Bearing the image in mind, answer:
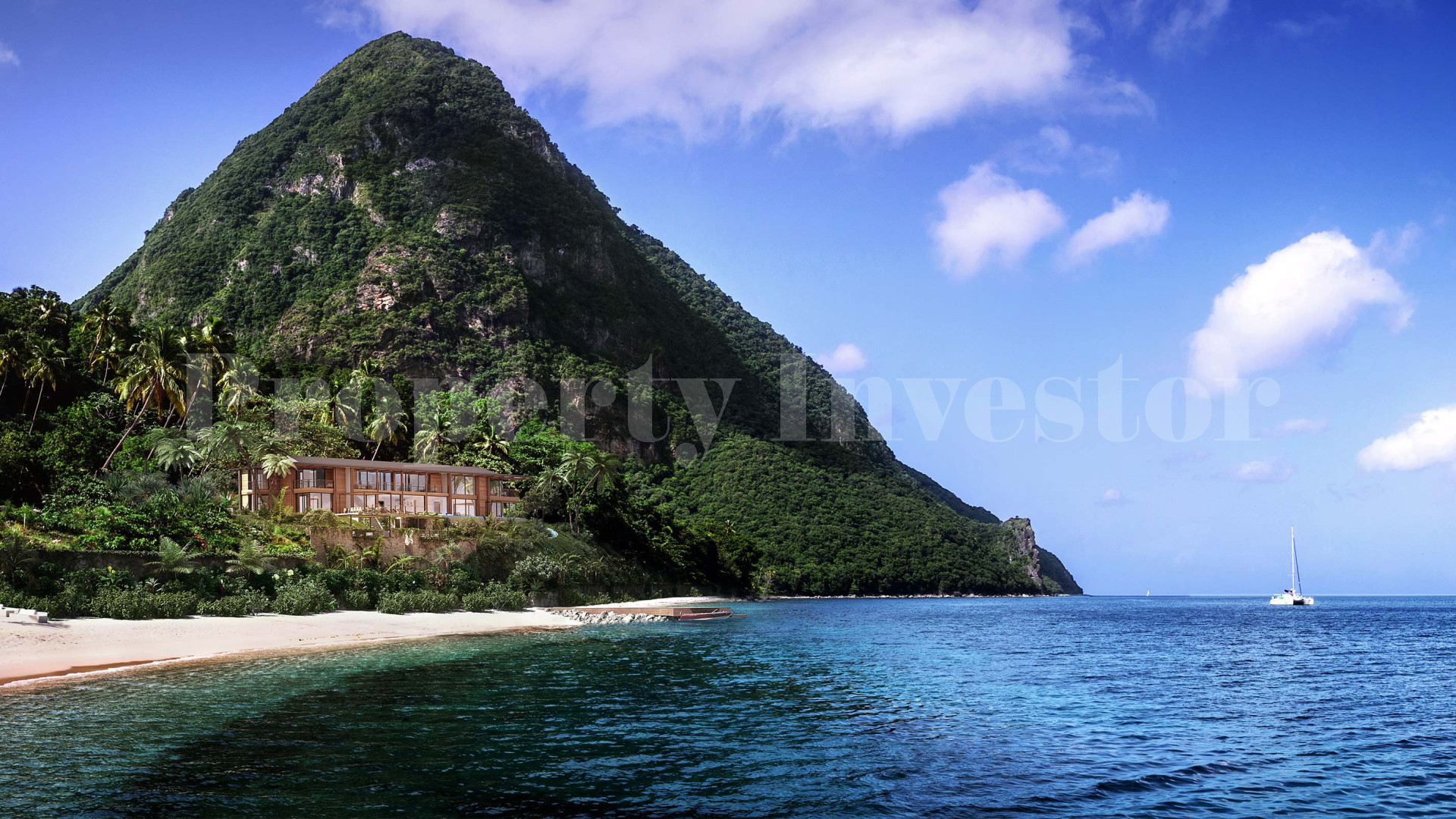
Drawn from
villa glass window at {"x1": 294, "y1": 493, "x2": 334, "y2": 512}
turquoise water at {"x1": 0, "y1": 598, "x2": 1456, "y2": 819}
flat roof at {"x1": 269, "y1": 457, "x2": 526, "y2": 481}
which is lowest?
turquoise water at {"x1": 0, "y1": 598, "x2": 1456, "y2": 819}

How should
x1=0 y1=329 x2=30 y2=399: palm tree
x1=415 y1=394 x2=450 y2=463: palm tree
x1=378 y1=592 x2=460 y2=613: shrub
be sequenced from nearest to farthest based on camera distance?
x1=378 y1=592 x2=460 y2=613: shrub, x1=0 y1=329 x2=30 y2=399: palm tree, x1=415 y1=394 x2=450 y2=463: palm tree

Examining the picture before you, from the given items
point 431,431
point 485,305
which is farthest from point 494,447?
point 485,305

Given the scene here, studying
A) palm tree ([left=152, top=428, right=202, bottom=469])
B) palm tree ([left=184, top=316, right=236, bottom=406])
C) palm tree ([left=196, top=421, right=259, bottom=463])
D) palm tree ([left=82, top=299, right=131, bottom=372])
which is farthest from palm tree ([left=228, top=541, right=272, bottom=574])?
palm tree ([left=82, top=299, right=131, bottom=372])

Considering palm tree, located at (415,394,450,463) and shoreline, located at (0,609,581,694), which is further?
palm tree, located at (415,394,450,463)

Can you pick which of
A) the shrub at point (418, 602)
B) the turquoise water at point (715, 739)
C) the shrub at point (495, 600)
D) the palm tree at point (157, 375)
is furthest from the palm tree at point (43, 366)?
the turquoise water at point (715, 739)

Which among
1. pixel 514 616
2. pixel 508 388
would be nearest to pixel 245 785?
pixel 514 616

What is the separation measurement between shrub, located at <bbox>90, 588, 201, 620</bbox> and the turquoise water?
32.6ft

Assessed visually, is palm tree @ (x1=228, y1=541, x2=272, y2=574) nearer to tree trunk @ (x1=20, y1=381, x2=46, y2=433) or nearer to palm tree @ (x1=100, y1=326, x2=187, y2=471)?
palm tree @ (x1=100, y1=326, x2=187, y2=471)

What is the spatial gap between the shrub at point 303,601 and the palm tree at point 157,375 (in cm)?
3001

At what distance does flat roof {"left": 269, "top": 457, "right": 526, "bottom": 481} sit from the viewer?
70.4 m

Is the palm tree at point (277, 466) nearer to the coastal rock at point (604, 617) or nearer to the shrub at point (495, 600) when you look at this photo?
the shrub at point (495, 600)

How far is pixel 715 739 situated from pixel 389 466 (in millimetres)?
61383

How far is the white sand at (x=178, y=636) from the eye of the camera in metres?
29.9

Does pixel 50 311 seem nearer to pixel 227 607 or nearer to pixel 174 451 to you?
pixel 174 451
